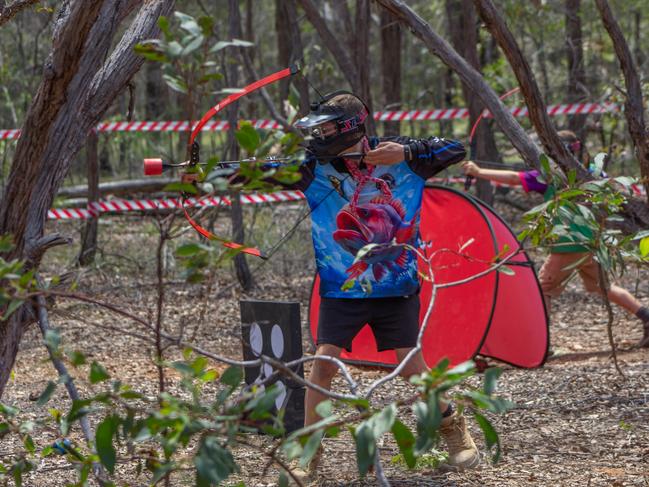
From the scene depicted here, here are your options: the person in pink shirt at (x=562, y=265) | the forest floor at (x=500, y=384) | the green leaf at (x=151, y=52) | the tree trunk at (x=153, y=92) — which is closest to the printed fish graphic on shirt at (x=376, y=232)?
the forest floor at (x=500, y=384)

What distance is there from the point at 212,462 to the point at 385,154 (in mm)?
2110

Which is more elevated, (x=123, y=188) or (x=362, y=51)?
(x=362, y=51)

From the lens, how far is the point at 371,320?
410 centimetres

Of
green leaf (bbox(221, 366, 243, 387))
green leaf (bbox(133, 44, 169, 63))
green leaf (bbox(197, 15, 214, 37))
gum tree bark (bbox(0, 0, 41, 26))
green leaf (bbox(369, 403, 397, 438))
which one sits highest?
gum tree bark (bbox(0, 0, 41, 26))

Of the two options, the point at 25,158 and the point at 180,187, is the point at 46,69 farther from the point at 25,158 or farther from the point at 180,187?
the point at 180,187

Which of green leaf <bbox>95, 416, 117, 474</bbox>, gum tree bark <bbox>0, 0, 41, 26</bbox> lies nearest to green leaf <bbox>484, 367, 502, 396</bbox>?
green leaf <bbox>95, 416, 117, 474</bbox>

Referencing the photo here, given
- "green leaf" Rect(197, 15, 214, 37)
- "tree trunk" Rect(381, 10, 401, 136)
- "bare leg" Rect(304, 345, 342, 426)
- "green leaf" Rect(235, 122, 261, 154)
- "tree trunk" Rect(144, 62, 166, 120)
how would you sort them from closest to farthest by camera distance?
"green leaf" Rect(197, 15, 214, 37) → "green leaf" Rect(235, 122, 261, 154) → "bare leg" Rect(304, 345, 342, 426) → "tree trunk" Rect(381, 10, 401, 136) → "tree trunk" Rect(144, 62, 166, 120)

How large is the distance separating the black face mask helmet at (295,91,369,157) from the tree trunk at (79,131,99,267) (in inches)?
227

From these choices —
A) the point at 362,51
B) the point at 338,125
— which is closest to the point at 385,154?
the point at 338,125

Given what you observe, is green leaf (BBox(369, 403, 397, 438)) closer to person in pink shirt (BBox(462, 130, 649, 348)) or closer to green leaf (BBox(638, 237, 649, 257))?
green leaf (BBox(638, 237, 649, 257))

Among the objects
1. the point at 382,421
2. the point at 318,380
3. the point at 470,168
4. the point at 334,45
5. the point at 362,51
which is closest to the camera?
the point at 382,421

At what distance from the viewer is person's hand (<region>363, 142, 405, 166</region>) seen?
13.1 ft

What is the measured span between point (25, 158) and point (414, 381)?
5.39ft

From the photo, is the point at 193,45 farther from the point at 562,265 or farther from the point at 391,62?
the point at 391,62
